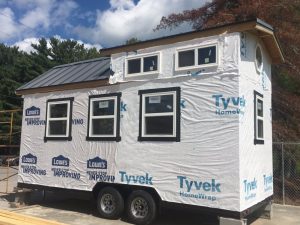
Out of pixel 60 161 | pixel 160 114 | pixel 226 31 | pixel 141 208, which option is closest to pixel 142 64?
pixel 160 114

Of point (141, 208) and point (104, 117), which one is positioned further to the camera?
point (104, 117)

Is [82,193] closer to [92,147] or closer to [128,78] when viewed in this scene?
[92,147]

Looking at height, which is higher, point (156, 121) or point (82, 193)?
point (156, 121)

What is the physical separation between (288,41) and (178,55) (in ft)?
19.3

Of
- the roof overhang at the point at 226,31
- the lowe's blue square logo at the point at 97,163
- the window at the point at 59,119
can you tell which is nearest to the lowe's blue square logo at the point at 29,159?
the window at the point at 59,119

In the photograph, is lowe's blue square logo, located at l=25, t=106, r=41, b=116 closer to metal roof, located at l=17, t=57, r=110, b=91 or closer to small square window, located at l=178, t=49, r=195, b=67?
metal roof, located at l=17, t=57, r=110, b=91

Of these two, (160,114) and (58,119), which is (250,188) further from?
(58,119)

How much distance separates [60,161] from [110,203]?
2.21m

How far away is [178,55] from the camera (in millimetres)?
9539

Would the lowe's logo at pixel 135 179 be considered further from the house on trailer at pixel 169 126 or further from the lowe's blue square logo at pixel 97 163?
the lowe's blue square logo at pixel 97 163

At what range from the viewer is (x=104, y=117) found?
10.8m

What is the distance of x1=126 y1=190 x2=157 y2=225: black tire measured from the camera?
9.34 meters

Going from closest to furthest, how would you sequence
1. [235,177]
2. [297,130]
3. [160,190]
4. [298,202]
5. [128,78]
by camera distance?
1. [235,177]
2. [160,190]
3. [128,78]
4. [298,202]
5. [297,130]

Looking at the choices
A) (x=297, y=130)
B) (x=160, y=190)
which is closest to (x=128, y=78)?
(x=160, y=190)
